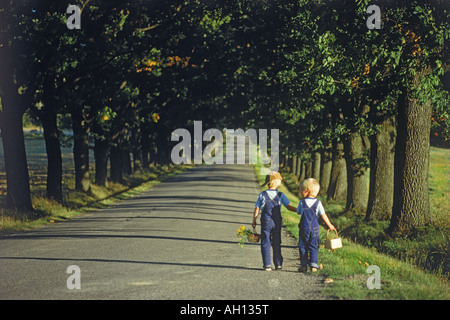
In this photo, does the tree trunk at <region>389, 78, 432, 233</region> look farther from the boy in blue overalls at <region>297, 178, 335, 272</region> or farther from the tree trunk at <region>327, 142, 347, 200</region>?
the tree trunk at <region>327, 142, 347, 200</region>

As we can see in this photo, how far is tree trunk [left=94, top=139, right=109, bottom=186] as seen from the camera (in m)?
32.9

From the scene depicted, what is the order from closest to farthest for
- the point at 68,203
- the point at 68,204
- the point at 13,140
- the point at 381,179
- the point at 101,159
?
the point at 13,140 → the point at 381,179 → the point at 68,204 → the point at 68,203 → the point at 101,159

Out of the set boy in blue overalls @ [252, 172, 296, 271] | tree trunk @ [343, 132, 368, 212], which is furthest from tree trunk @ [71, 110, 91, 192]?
boy in blue overalls @ [252, 172, 296, 271]

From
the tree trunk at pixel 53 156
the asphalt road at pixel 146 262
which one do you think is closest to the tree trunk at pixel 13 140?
the asphalt road at pixel 146 262

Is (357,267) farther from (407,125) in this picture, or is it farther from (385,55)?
(407,125)

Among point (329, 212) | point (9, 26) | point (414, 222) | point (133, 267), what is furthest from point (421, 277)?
point (329, 212)

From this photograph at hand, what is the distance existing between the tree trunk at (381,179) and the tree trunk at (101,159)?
16253 millimetres

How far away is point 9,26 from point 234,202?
13829mm

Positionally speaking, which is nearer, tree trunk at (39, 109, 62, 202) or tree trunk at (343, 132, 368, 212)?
tree trunk at (39, 109, 62, 202)

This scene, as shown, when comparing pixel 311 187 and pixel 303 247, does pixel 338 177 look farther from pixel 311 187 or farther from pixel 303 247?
pixel 311 187

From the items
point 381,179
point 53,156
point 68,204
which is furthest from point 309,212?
point 53,156

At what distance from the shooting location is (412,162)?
55.0 ft

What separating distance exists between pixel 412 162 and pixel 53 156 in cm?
1445

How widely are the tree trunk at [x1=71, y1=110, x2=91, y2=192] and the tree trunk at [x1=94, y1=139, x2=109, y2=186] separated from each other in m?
2.78
